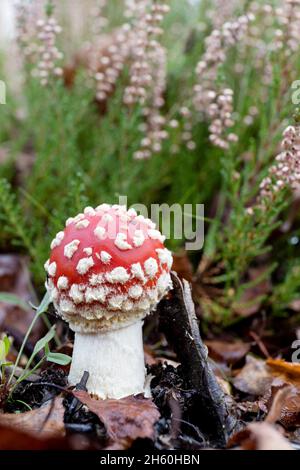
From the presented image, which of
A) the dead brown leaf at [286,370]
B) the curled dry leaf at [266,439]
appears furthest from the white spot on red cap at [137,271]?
the dead brown leaf at [286,370]

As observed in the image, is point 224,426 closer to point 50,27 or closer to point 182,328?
point 182,328

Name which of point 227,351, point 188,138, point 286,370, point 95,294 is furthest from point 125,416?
point 188,138

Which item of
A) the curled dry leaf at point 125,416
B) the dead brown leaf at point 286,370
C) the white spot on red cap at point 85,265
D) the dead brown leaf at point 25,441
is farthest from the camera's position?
the dead brown leaf at point 286,370

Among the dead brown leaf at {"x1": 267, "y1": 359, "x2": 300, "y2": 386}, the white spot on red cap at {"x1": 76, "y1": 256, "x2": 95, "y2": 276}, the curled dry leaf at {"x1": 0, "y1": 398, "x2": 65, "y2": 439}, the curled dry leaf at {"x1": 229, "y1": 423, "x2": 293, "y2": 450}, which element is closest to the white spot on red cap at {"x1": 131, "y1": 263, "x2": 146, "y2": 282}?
the white spot on red cap at {"x1": 76, "y1": 256, "x2": 95, "y2": 276}

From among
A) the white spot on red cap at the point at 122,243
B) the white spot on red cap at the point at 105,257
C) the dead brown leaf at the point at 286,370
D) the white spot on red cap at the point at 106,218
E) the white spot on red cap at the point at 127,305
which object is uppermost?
the white spot on red cap at the point at 106,218

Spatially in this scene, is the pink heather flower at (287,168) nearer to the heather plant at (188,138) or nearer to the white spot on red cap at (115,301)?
the heather plant at (188,138)

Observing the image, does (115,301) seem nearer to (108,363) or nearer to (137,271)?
(137,271)
